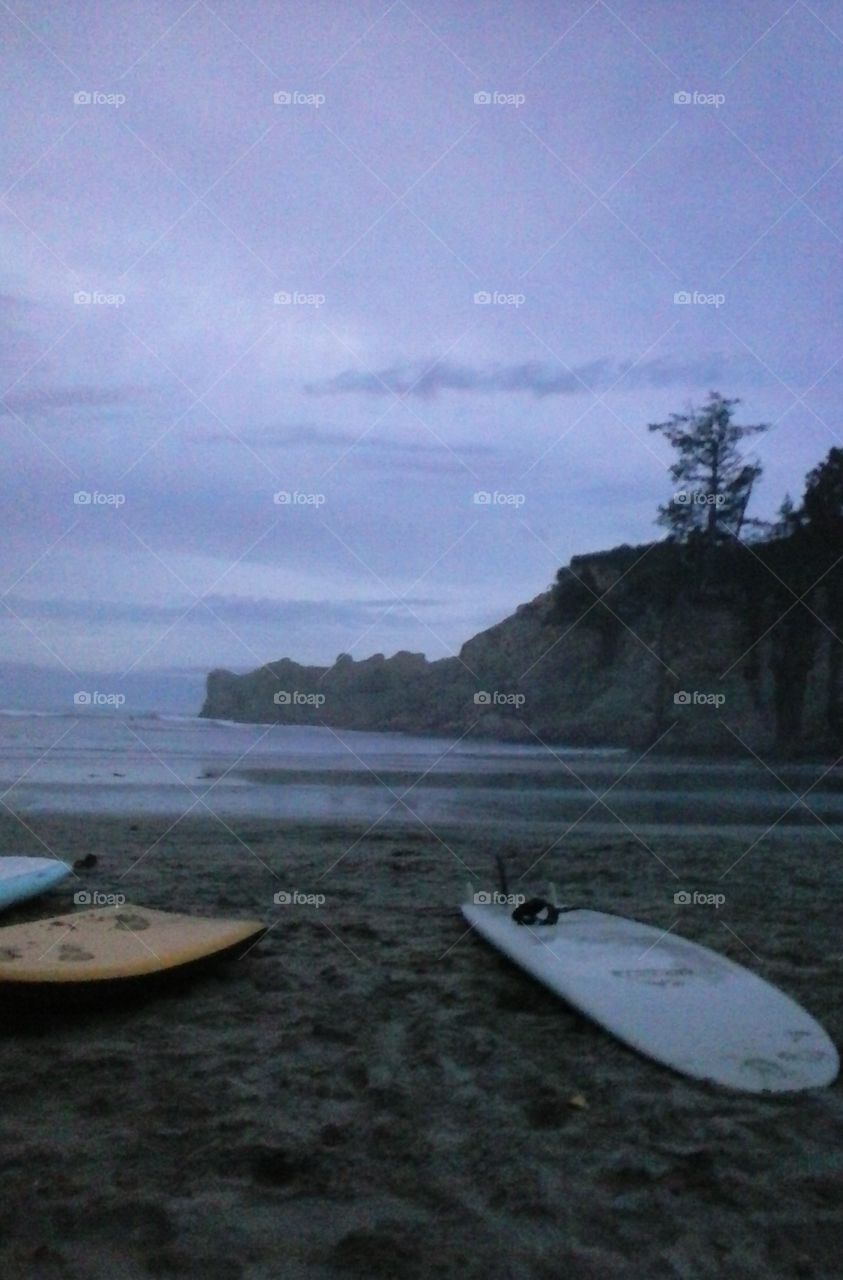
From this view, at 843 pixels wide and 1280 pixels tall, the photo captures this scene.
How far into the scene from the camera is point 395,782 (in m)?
12.4

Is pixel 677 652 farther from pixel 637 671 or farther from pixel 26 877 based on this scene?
pixel 26 877

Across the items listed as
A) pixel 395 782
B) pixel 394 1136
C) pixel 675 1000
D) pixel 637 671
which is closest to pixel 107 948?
pixel 394 1136

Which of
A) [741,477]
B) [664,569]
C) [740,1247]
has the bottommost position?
[740,1247]

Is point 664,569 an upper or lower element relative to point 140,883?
upper

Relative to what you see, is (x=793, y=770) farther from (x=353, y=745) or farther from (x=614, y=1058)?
(x=614, y=1058)

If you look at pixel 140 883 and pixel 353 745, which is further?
pixel 353 745

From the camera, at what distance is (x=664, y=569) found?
1834 centimetres

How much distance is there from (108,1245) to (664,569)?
1729cm

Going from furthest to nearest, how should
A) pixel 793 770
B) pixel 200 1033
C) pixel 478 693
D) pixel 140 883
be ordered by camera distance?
pixel 478 693 < pixel 793 770 < pixel 140 883 < pixel 200 1033

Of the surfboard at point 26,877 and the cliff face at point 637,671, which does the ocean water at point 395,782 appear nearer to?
the cliff face at point 637,671

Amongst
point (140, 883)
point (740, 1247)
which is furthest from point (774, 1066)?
point (140, 883)

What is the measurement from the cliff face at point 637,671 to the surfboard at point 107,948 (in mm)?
12397

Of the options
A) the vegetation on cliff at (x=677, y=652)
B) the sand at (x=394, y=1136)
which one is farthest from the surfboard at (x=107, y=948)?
the vegetation on cliff at (x=677, y=652)

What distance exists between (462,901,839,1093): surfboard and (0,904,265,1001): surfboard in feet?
4.09
